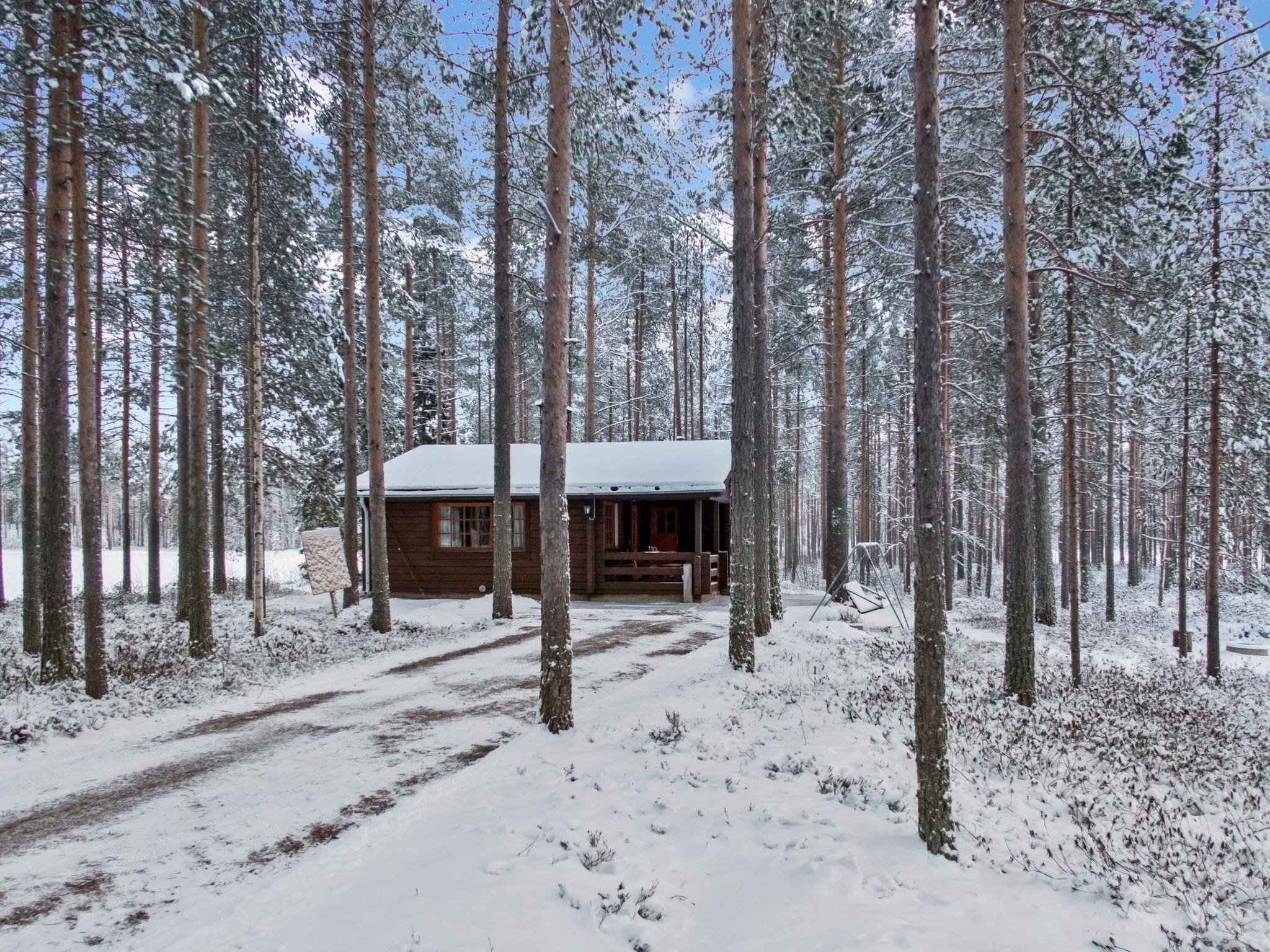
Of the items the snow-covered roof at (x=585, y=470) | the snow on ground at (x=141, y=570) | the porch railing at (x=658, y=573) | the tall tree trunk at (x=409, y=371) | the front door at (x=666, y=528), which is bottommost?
the snow on ground at (x=141, y=570)

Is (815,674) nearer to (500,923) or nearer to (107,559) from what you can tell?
(500,923)

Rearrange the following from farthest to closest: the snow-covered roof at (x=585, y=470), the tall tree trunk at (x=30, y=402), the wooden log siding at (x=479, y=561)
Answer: the wooden log siding at (x=479, y=561), the snow-covered roof at (x=585, y=470), the tall tree trunk at (x=30, y=402)

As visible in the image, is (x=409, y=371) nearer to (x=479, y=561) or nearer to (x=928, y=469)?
(x=479, y=561)

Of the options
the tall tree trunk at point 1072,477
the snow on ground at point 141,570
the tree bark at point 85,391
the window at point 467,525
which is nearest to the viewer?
the tree bark at point 85,391

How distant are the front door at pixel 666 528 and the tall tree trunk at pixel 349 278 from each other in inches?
359

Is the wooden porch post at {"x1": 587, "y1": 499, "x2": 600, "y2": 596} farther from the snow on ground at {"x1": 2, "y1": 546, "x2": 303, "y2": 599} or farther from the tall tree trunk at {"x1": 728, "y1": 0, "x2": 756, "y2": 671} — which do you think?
the snow on ground at {"x1": 2, "y1": 546, "x2": 303, "y2": 599}

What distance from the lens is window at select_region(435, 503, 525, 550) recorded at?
18.2 m

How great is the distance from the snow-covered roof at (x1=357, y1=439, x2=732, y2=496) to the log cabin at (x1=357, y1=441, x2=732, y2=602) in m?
0.04

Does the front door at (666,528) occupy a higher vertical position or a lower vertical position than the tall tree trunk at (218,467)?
lower

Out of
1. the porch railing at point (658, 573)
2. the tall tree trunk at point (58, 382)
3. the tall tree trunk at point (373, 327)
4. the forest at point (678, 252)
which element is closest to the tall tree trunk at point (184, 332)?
the forest at point (678, 252)

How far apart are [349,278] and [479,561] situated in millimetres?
8124

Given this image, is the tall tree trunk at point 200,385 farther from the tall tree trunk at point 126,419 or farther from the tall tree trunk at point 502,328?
the tall tree trunk at point 502,328

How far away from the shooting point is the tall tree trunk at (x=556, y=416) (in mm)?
6293

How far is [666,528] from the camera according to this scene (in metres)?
20.7
